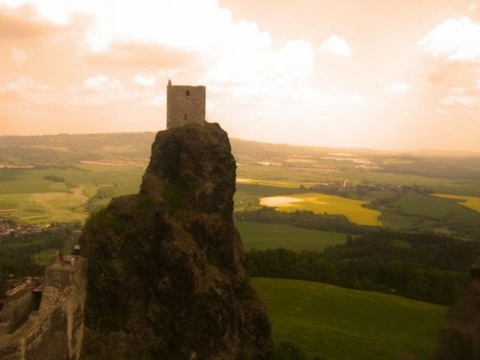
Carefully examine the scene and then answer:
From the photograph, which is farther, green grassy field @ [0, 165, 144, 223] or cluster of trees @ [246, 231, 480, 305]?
green grassy field @ [0, 165, 144, 223]

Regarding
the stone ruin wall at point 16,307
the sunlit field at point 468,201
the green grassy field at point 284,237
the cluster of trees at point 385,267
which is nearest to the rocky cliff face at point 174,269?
the stone ruin wall at point 16,307

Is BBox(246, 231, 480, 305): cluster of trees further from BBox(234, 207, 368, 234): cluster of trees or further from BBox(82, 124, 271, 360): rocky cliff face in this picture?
BBox(82, 124, 271, 360): rocky cliff face

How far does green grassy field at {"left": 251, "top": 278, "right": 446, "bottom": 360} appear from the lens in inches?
1720

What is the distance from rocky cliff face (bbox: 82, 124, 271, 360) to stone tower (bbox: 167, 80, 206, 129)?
1744mm

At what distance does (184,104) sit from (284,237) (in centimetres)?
6517

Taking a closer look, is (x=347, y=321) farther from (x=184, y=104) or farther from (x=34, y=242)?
(x=34, y=242)

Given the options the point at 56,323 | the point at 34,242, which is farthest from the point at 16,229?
the point at 56,323

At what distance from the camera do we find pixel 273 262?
217ft

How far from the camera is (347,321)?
5078 centimetres

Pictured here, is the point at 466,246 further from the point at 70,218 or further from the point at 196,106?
the point at 70,218

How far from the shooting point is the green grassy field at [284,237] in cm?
8920

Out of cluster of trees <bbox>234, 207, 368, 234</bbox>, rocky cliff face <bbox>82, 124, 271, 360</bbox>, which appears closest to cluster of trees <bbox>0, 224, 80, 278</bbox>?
cluster of trees <bbox>234, 207, 368, 234</bbox>

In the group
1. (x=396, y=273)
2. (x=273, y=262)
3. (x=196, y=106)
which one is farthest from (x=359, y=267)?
(x=196, y=106)

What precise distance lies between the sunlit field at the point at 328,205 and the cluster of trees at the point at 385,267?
30.4 meters
